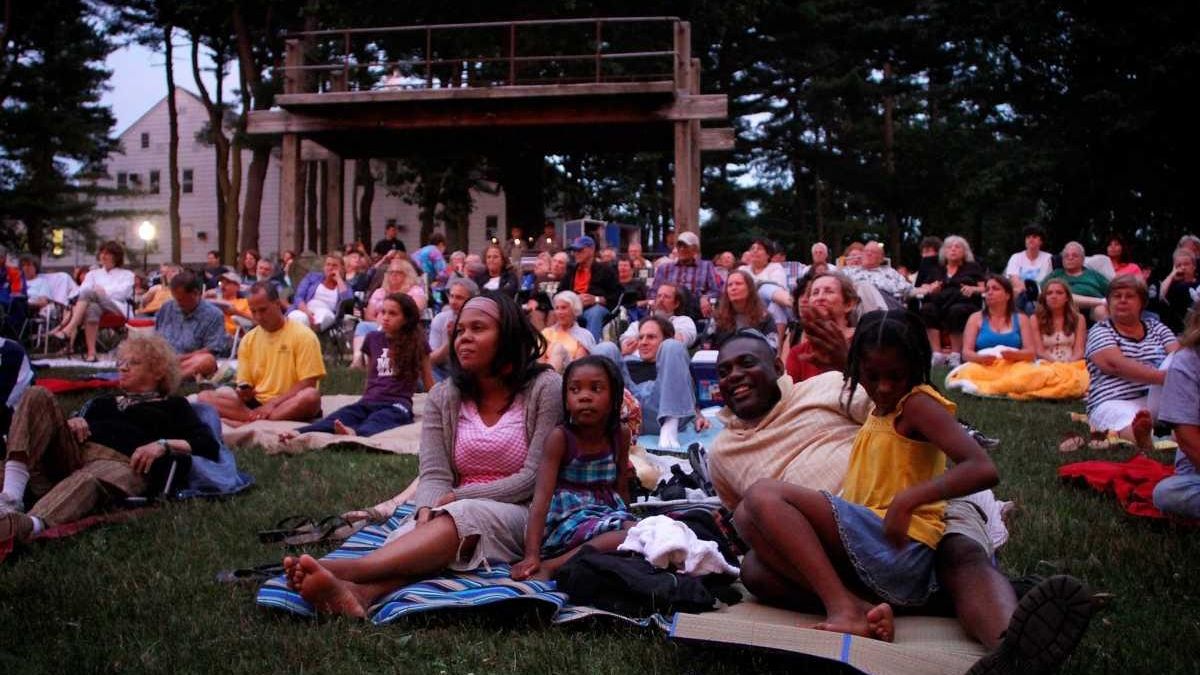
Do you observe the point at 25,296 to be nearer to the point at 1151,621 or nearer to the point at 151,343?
the point at 151,343

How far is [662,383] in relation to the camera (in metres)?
7.90

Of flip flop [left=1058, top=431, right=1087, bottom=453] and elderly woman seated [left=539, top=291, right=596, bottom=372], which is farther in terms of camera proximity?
elderly woman seated [left=539, top=291, right=596, bottom=372]

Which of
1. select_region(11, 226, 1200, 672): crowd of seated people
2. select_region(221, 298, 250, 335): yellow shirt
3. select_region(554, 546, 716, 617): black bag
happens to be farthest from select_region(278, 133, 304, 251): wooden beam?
select_region(554, 546, 716, 617): black bag

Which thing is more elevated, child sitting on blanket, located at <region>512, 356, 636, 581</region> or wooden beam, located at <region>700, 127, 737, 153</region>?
wooden beam, located at <region>700, 127, 737, 153</region>

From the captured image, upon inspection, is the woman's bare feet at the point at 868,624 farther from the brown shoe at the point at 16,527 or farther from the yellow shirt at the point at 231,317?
the yellow shirt at the point at 231,317

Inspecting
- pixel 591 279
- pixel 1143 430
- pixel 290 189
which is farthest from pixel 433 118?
pixel 1143 430

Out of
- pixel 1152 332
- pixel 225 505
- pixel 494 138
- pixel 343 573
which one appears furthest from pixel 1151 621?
pixel 494 138

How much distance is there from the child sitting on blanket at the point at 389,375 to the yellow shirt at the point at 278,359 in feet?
1.79

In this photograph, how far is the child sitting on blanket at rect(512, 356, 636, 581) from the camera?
416 cm

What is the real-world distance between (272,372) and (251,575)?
4710 mm

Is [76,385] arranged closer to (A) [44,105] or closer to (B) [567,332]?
(B) [567,332]

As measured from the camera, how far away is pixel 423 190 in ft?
98.1

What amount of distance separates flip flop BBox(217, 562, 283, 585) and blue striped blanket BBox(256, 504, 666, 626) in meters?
0.30

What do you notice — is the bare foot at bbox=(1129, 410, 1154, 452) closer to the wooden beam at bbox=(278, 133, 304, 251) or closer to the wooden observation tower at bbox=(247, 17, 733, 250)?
the wooden observation tower at bbox=(247, 17, 733, 250)
